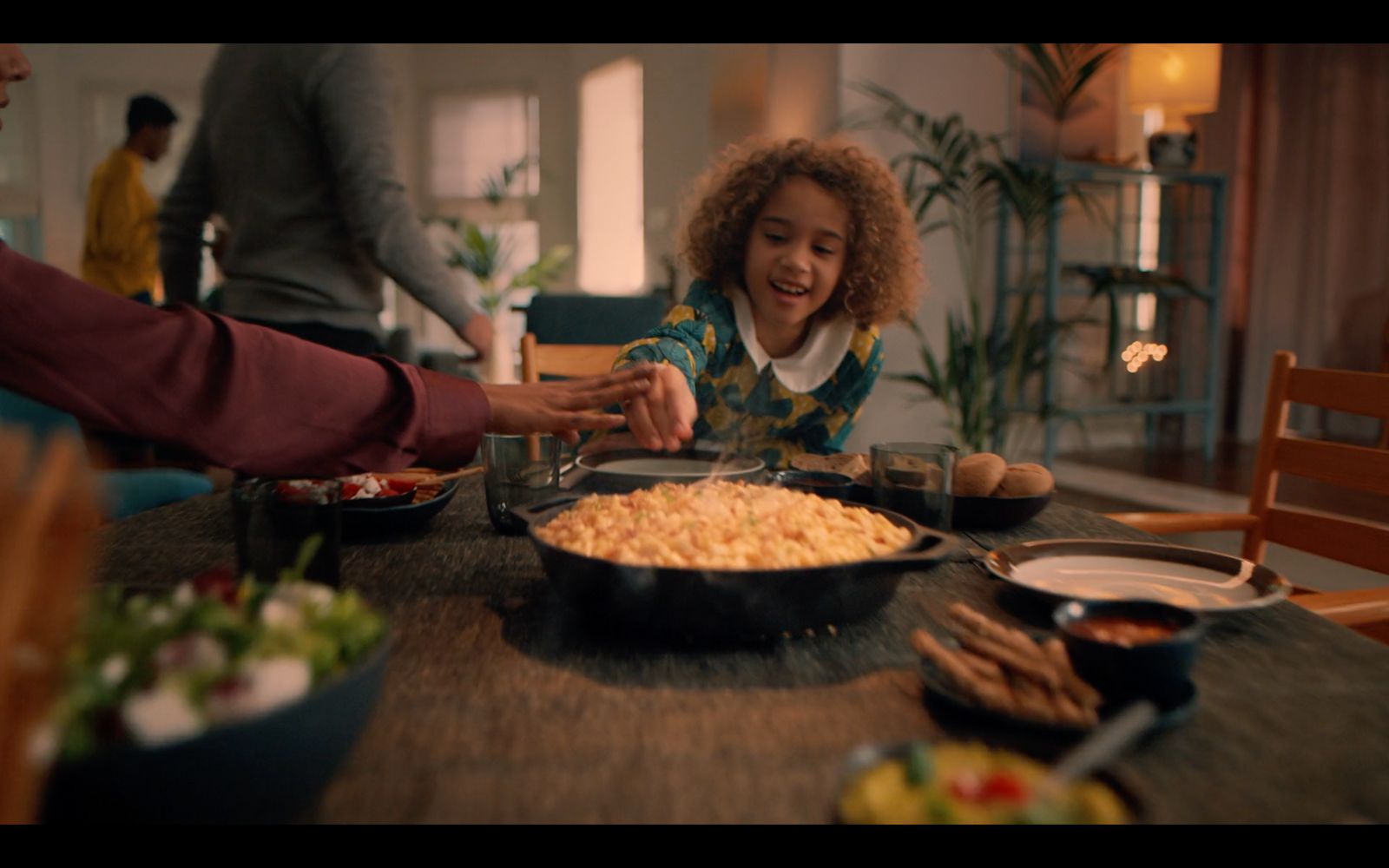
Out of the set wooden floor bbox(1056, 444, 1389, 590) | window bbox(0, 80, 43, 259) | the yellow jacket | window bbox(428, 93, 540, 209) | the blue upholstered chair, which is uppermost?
window bbox(428, 93, 540, 209)

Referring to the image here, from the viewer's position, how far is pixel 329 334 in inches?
87.7

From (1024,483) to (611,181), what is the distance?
8050 millimetres

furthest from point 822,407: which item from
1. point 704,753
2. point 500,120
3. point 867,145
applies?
point 500,120

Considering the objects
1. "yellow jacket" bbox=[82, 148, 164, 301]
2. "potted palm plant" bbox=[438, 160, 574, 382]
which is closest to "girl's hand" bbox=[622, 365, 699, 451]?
"yellow jacket" bbox=[82, 148, 164, 301]

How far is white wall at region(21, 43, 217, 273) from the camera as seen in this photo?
303 inches

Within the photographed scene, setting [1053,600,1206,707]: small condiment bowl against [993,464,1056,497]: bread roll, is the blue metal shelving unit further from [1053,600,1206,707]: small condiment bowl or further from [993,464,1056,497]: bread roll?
[1053,600,1206,707]: small condiment bowl

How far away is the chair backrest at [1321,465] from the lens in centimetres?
139

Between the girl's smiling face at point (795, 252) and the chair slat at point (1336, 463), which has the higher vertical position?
the girl's smiling face at point (795, 252)

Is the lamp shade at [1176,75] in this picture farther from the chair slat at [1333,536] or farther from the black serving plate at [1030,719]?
the black serving plate at [1030,719]

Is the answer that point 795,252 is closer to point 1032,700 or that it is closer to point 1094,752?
point 1032,700

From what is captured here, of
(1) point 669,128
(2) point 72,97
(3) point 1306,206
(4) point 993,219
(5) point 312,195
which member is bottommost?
→ (5) point 312,195

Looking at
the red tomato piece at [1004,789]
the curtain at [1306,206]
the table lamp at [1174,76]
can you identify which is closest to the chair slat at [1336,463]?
the red tomato piece at [1004,789]

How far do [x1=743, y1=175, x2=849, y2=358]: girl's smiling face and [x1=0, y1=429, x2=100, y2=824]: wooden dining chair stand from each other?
64.1 inches

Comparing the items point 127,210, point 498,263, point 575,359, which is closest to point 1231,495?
point 575,359
